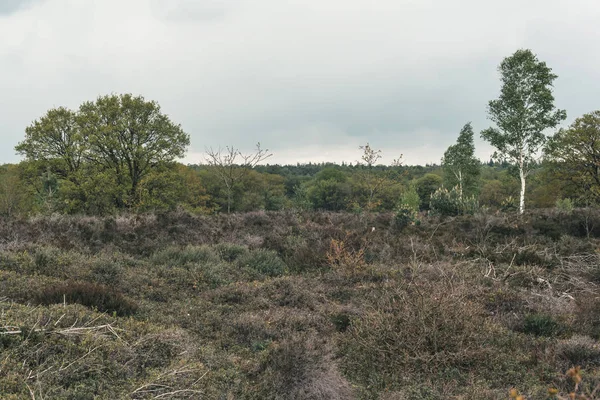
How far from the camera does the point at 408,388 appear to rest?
4.16m

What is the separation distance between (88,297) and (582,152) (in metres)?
35.2

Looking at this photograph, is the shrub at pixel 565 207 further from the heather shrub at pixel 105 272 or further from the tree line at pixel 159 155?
the heather shrub at pixel 105 272

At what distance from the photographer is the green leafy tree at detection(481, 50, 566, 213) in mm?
→ 24312

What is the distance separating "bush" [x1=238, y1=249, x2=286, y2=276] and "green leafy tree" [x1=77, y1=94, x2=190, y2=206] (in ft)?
59.3

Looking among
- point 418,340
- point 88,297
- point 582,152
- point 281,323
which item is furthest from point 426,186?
point 88,297

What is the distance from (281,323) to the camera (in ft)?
20.4

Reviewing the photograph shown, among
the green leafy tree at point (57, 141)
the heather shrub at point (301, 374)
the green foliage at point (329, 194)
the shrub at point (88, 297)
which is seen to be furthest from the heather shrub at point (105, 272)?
the green foliage at point (329, 194)

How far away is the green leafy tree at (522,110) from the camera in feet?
79.8

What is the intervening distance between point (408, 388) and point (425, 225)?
12933mm

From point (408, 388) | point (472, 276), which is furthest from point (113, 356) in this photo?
point (472, 276)

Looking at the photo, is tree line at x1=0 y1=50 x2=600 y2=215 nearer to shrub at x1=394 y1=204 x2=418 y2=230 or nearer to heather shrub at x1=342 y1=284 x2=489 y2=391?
shrub at x1=394 y1=204 x2=418 y2=230

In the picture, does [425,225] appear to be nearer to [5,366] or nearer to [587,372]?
[587,372]

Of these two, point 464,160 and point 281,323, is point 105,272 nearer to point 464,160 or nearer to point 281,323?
point 281,323

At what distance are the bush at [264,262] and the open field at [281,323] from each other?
0.15ft
